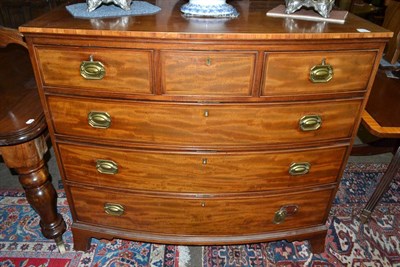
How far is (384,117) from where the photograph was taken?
5.03 feet

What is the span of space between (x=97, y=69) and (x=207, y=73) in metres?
0.39

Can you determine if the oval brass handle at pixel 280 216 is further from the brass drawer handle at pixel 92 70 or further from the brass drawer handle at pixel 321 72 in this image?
the brass drawer handle at pixel 92 70

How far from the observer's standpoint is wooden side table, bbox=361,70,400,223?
1447mm

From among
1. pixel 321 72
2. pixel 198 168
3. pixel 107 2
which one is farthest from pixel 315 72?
pixel 107 2

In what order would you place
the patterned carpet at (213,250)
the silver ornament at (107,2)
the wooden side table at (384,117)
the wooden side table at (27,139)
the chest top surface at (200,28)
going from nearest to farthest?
1. the chest top surface at (200,28)
2. the silver ornament at (107,2)
3. the wooden side table at (27,139)
4. the wooden side table at (384,117)
5. the patterned carpet at (213,250)

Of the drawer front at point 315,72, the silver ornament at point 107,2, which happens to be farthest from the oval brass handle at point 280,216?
the silver ornament at point 107,2

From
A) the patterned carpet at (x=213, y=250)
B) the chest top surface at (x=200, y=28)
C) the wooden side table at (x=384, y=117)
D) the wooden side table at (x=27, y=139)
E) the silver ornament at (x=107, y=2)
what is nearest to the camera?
the chest top surface at (x=200, y=28)

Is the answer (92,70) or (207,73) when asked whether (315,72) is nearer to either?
(207,73)

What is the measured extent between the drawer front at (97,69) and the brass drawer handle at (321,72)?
0.58m

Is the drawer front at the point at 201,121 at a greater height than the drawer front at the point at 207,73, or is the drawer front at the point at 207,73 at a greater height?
the drawer front at the point at 207,73

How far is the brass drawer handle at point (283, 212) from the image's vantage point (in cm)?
152

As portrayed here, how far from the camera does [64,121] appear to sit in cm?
127

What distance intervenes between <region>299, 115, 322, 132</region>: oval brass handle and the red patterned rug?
0.81 meters

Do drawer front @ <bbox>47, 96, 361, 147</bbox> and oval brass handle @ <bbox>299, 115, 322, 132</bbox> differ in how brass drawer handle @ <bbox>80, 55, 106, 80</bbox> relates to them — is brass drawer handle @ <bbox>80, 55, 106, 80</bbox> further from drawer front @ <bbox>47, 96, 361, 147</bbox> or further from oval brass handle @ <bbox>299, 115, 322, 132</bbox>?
oval brass handle @ <bbox>299, 115, 322, 132</bbox>
